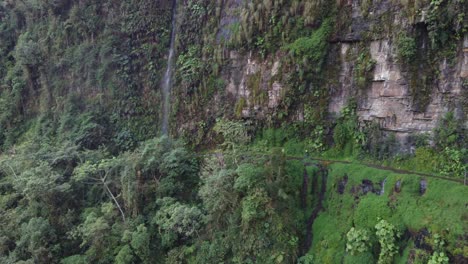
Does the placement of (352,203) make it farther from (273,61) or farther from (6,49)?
(6,49)

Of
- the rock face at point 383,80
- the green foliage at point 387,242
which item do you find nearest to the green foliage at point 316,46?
the rock face at point 383,80

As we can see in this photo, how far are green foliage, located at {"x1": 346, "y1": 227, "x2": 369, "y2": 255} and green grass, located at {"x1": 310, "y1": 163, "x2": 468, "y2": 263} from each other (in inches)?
9.2

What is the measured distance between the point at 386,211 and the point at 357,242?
5.00 ft

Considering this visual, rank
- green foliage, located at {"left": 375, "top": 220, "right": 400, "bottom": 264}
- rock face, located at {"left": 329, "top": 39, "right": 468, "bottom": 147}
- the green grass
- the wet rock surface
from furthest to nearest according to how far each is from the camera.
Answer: rock face, located at {"left": 329, "top": 39, "right": 468, "bottom": 147}
the wet rock surface
green foliage, located at {"left": 375, "top": 220, "right": 400, "bottom": 264}
the green grass

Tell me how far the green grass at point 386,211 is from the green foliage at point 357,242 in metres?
0.23

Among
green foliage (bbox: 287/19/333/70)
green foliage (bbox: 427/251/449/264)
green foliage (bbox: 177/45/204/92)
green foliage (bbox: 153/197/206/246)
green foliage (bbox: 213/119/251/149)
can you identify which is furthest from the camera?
green foliage (bbox: 177/45/204/92)

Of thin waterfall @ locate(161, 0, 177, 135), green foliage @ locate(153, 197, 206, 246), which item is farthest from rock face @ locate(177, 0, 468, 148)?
thin waterfall @ locate(161, 0, 177, 135)

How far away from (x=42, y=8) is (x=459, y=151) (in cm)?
2851

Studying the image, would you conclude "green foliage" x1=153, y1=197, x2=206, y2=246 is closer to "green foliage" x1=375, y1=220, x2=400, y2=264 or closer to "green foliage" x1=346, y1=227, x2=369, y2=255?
"green foliage" x1=346, y1=227, x2=369, y2=255

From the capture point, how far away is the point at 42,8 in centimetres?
2667

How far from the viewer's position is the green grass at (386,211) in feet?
36.8

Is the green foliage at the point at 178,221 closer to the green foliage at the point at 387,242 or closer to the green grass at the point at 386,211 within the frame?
the green grass at the point at 386,211

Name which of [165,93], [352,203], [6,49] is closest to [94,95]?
[165,93]

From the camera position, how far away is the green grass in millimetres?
11211
